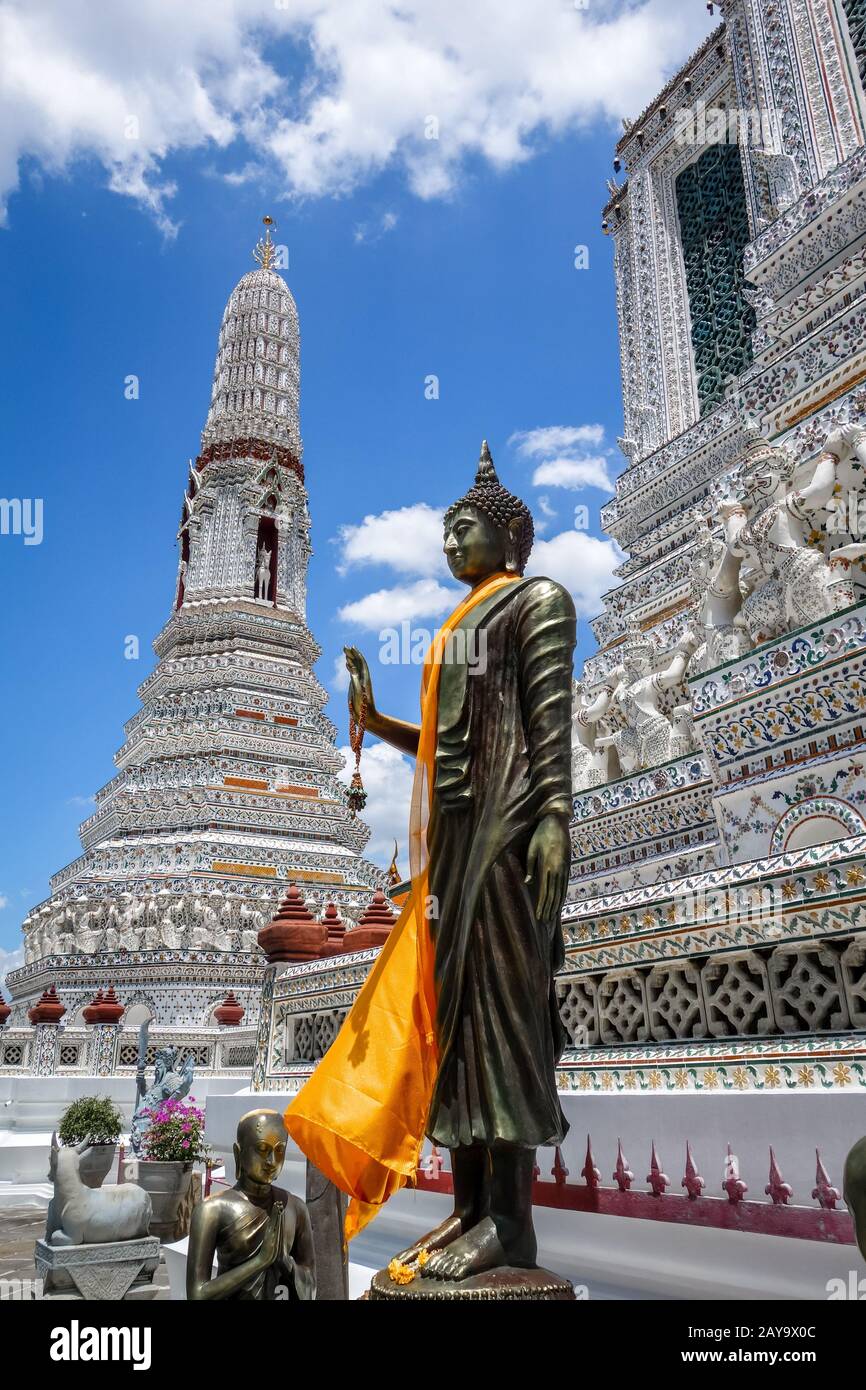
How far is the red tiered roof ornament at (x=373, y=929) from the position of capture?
7035 mm

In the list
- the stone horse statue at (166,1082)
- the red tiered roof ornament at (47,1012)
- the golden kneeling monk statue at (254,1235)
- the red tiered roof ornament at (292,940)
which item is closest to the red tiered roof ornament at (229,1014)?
the red tiered roof ornament at (47,1012)

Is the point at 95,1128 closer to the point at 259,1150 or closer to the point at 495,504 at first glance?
the point at 259,1150

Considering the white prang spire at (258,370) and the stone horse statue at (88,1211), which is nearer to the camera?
the stone horse statue at (88,1211)

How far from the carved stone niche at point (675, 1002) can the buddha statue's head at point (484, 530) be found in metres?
1.60

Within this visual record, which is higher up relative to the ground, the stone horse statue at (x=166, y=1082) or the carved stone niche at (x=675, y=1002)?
the carved stone niche at (x=675, y=1002)

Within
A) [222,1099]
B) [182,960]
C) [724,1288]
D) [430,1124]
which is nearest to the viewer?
[430,1124]

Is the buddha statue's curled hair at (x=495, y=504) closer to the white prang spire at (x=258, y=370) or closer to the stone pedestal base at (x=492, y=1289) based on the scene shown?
the stone pedestal base at (x=492, y=1289)

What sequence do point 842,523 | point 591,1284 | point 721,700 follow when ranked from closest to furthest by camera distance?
1. point 591,1284
2. point 721,700
3. point 842,523

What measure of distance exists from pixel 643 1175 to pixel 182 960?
17.0 m

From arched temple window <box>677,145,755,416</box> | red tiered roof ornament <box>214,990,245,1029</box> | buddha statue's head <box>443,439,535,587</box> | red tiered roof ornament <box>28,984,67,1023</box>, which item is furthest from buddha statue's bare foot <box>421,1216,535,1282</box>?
red tiered roof ornament <box>214,990,245,1029</box>

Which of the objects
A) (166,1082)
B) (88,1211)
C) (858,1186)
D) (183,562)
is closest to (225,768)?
(183,562)

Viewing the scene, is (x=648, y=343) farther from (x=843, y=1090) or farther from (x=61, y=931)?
(x=61, y=931)
